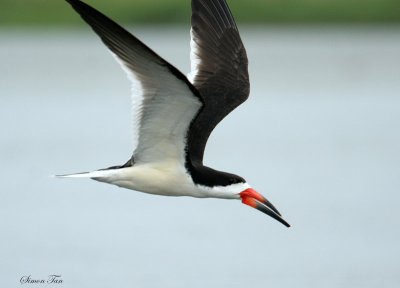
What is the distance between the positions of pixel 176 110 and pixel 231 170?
6.54m

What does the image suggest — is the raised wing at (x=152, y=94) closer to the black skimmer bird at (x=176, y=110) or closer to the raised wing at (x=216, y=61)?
the black skimmer bird at (x=176, y=110)

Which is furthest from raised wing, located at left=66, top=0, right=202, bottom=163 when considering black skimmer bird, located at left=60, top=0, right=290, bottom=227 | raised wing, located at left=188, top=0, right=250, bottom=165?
raised wing, located at left=188, top=0, right=250, bottom=165

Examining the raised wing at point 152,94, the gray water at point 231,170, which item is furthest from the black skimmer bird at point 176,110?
the gray water at point 231,170

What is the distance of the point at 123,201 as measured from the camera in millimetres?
12727

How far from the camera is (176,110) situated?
7758mm

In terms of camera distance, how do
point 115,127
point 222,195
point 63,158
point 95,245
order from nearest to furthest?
point 222,195 → point 95,245 → point 63,158 → point 115,127

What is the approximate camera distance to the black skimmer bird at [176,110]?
739cm

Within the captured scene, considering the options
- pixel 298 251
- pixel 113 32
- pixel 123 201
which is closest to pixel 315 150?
pixel 123 201

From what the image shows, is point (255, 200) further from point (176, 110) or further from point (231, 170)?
point (231, 170)

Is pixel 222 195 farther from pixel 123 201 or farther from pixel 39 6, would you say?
pixel 39 6

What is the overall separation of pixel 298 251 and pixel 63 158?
4888 millimetres

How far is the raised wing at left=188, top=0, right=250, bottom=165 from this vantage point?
9.36m
